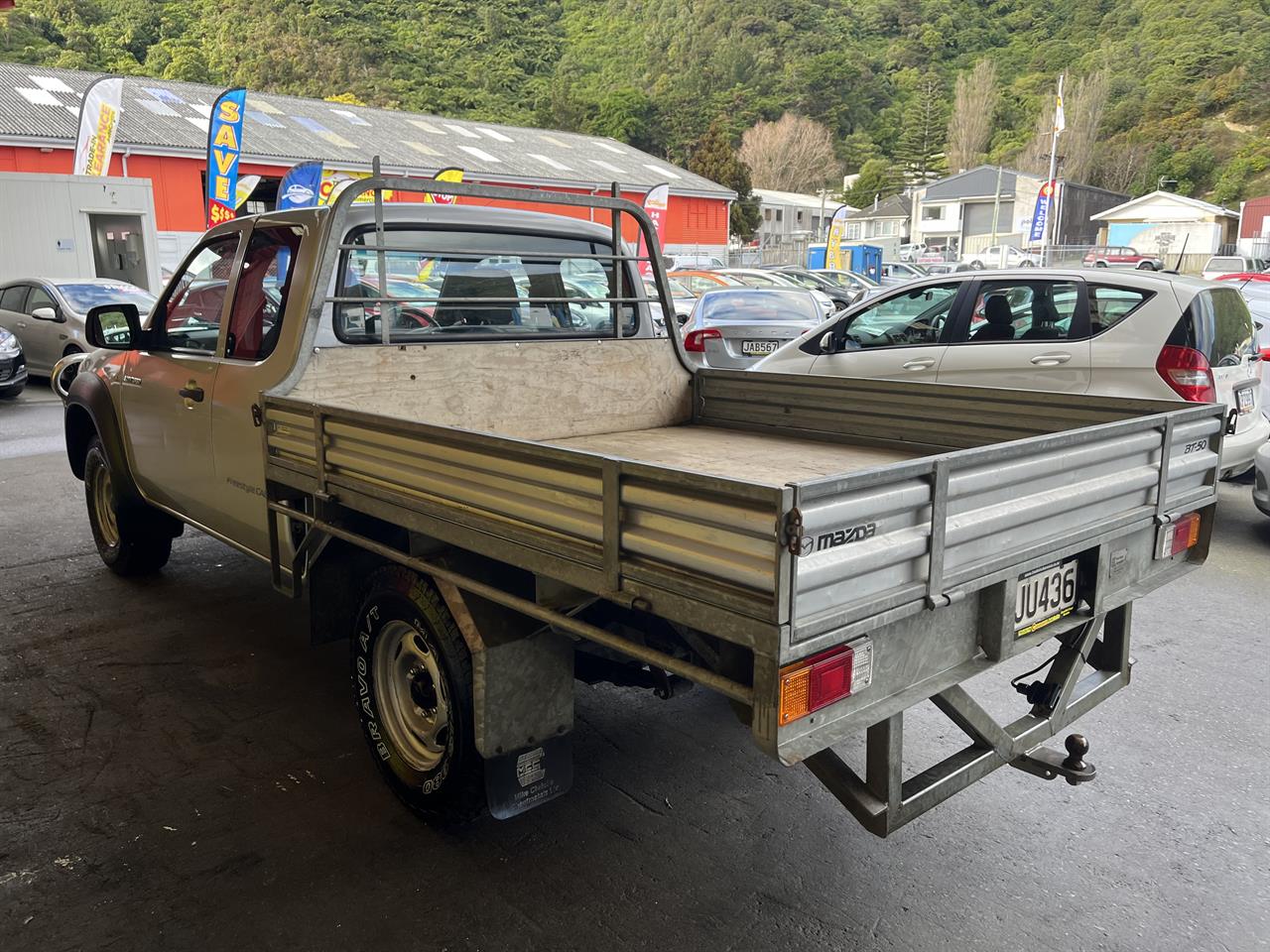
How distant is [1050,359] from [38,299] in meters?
13.9

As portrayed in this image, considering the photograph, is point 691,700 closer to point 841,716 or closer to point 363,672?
point 363,672

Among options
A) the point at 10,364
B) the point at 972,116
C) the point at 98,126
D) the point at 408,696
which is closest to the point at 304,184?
the point at 10,364

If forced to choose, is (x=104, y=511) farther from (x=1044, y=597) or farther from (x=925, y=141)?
(x=925, y=141)

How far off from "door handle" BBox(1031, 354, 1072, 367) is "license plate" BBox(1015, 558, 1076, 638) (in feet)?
13.7

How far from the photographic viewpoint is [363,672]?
3.37 metres

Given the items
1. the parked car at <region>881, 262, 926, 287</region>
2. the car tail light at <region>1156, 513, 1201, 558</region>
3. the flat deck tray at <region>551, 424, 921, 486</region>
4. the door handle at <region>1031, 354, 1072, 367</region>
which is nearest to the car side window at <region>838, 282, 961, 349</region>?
the door handle at <region>1031, 354, 1072, 367</region>

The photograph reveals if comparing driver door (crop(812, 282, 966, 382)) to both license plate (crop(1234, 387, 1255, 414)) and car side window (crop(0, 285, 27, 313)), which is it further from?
car side window (crop(0, 285, 27, 313))

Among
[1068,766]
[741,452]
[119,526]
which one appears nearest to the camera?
[1068,766]

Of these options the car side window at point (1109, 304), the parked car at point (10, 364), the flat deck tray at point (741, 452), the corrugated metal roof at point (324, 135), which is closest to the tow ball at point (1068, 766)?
the flat deck tray at point (741, 452)

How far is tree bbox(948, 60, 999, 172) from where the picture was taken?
91875mm

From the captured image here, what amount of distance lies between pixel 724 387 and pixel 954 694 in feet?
7.67

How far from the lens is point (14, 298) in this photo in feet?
47.2

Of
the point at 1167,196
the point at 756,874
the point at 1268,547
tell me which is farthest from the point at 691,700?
the point at 1167,196

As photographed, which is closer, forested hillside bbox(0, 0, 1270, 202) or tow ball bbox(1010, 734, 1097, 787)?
tow ball bbox(1010, 734, 1097, 787)
